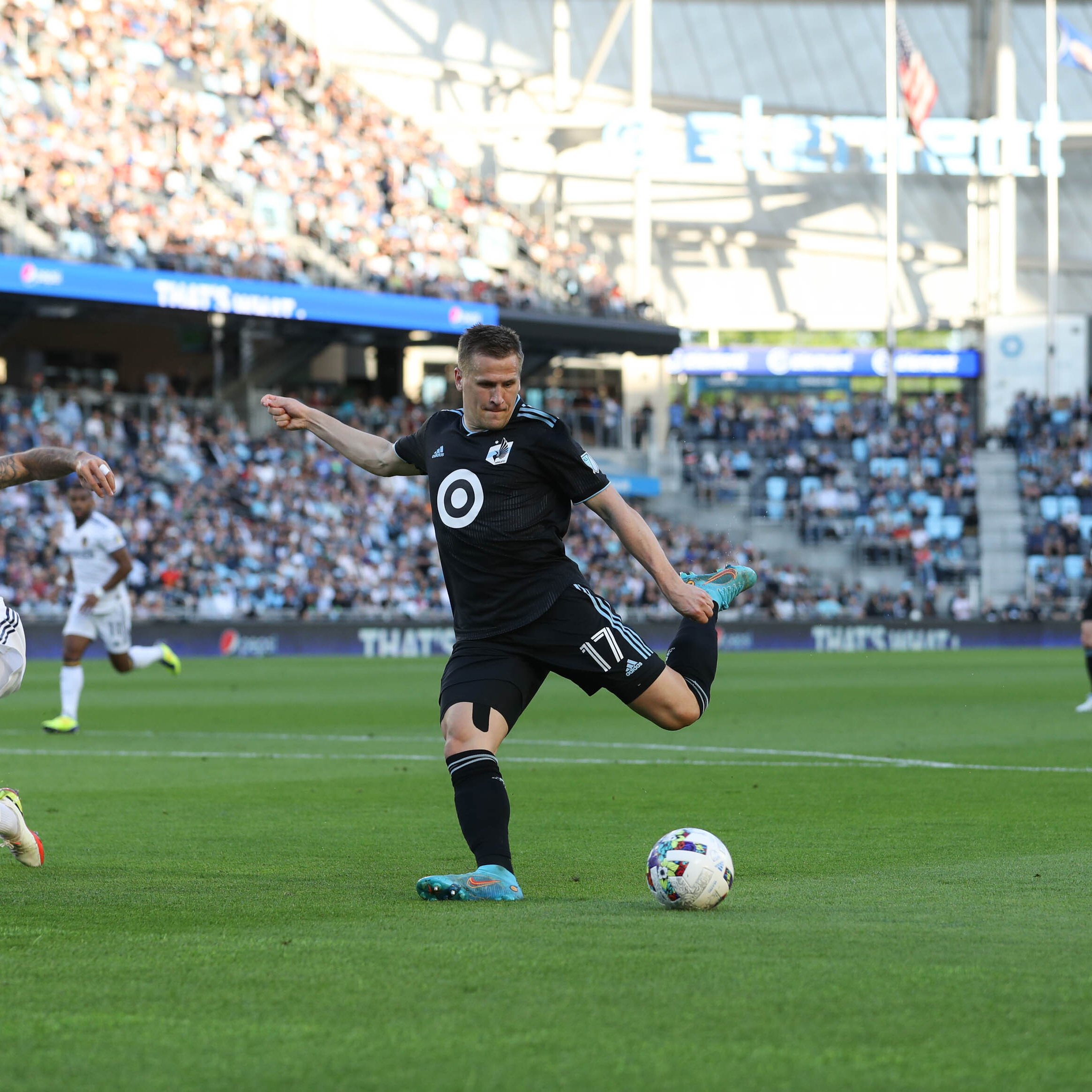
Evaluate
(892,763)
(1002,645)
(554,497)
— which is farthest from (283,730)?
(1002,645)

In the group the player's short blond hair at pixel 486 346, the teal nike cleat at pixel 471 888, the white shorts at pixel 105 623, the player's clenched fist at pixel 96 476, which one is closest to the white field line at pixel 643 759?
the white shorts at pixel 105 623

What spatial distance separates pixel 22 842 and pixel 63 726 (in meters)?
9.77

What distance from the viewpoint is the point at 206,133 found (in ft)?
124

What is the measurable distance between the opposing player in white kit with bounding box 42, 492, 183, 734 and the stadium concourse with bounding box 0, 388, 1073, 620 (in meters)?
14.6

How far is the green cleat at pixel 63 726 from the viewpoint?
16.3 metres

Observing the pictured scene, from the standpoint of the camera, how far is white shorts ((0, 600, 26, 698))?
678cm

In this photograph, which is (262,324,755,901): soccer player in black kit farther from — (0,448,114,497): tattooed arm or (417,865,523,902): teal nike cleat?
(0,448,114,497): tattooed arm

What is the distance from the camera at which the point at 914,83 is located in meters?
47.3

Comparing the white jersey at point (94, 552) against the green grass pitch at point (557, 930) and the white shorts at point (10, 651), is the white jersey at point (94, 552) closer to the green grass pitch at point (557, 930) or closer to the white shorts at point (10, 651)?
the green grass pitch at point (557, 930)

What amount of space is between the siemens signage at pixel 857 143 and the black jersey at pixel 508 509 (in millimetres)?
44472

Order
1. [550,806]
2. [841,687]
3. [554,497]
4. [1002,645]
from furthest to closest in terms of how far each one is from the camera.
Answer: [1002,645]
[841,687]
[550,806]
[554,497]

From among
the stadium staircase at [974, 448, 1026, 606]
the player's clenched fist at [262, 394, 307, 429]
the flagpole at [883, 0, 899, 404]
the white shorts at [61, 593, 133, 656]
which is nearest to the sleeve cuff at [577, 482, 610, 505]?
the player's clenched fist at [262, 394, 307, 429]

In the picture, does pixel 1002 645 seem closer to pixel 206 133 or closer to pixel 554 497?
pixel 206 133

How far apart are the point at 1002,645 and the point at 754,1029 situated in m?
34.0
